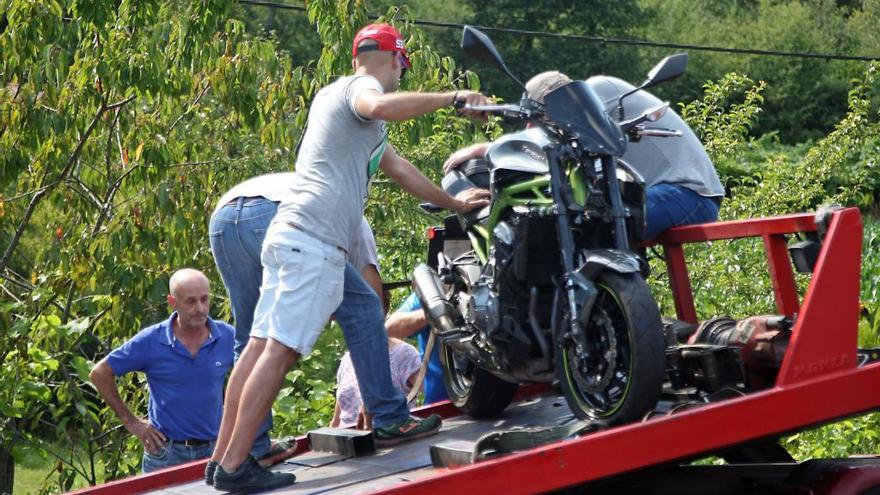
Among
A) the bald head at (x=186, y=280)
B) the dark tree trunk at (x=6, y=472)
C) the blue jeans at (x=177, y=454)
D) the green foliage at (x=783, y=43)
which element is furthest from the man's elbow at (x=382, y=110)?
the green foliage at (x=783, y=43)

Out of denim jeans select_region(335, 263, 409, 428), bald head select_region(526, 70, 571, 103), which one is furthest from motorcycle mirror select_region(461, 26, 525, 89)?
denim jeans select_region(335, 263, 409, 428)

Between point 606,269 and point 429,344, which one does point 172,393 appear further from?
point 606,269

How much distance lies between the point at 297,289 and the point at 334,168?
474 mm

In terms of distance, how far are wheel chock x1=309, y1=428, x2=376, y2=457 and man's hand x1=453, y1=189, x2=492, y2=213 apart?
98cm

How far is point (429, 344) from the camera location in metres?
6.09

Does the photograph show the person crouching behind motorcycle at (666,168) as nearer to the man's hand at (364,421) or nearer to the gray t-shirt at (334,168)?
the gray t-shirt at (334,168)

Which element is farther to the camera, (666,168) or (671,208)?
(666,168)

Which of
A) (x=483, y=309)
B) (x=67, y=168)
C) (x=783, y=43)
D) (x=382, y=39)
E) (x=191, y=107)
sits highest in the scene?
(x=783, y=43)

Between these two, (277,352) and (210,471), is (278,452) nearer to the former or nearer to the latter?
(210,471)

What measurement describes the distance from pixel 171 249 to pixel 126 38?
1.31 metres

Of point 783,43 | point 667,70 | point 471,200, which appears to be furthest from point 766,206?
point 783,43

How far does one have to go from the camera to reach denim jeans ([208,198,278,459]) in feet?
18.0

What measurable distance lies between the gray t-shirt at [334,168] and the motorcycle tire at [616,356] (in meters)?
0.86

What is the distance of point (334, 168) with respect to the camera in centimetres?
520
